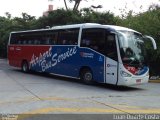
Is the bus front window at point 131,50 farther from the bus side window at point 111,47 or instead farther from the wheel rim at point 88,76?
the wheel rim at point 88,76

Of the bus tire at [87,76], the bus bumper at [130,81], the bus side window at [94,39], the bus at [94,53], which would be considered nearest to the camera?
the bus bumper at [130,81]

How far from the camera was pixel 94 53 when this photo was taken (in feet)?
59.5

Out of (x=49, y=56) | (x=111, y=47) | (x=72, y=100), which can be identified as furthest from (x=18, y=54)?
(x=72, y=100)

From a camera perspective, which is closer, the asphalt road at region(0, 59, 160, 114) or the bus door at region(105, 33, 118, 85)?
the asphalt road at region(0, 59, 160, 114)

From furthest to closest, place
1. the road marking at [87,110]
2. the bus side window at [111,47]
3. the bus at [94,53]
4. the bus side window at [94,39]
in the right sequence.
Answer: the bus side window at [94,39]
the bus side window at [111,47]
the bus at [94,53]
the road marking at [87,110]

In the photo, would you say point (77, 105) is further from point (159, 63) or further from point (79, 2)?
point (79, 2)

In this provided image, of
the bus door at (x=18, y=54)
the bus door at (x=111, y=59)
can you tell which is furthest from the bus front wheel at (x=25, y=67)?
the bus door at (x=111, y=59)

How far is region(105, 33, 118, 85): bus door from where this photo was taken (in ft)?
55.5

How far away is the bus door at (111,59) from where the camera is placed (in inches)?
666

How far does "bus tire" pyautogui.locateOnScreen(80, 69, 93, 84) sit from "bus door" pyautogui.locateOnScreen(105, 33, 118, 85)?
1.39 meters

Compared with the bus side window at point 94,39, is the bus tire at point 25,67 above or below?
below

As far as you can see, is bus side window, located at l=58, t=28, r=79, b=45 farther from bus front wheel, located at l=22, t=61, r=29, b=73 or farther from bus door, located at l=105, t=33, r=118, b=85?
bus front wheel, located at l=22, t=61, r=29, b=73

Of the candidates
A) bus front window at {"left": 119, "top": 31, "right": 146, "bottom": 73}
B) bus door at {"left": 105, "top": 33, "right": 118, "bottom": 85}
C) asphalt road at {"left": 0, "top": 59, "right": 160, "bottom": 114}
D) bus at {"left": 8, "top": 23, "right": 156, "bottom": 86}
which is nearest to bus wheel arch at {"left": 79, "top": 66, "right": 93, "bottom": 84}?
bus at {"left": 8, "top": 23, "right": 156, "bottom": 86}

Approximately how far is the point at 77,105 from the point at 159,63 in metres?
12.8
